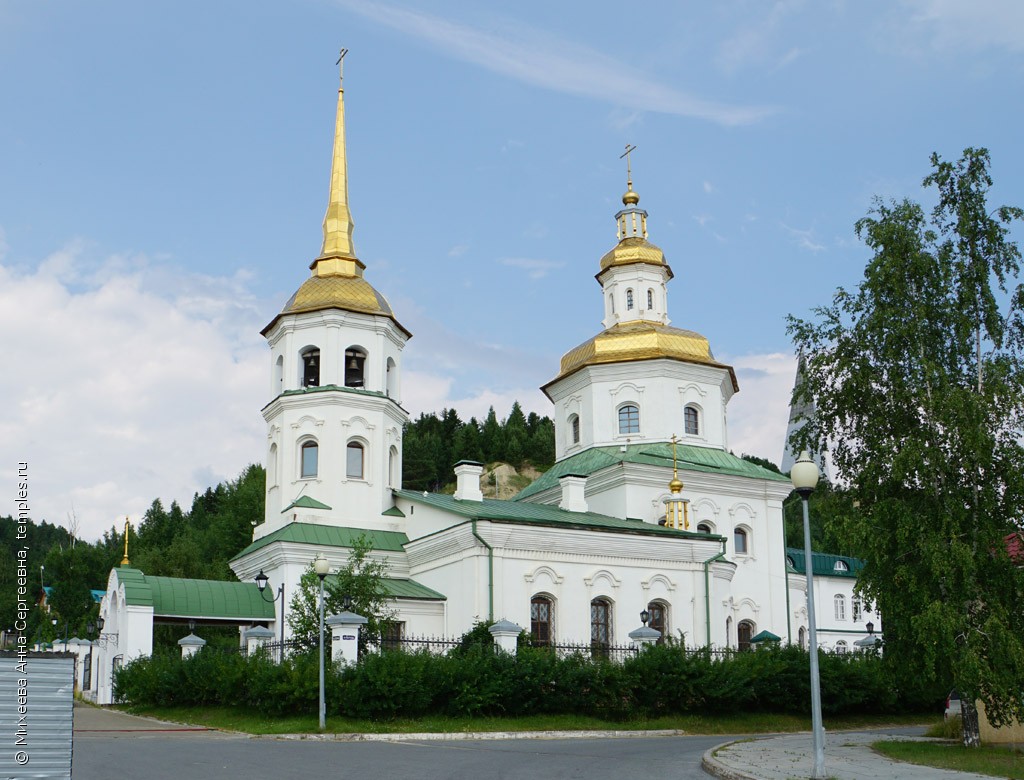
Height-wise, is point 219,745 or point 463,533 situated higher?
point 463,533

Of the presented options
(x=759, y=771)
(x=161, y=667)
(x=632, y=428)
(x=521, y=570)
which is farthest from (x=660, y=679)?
(x=632, y=428)

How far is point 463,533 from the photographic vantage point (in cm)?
2908

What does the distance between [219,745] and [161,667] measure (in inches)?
327

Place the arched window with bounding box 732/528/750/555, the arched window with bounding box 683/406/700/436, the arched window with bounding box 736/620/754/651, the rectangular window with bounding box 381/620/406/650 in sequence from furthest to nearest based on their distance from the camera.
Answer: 1. the arched window with bounding box 683/406/700/436
2. the arched window with bounding box 732/528/750/555
3. the arched window with bounding box 736/620/754/651
4. the rectangular window with bounding box 381/620/406/650

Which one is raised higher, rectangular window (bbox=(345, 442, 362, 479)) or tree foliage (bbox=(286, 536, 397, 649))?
rectangular window (bbox=(345, 442, 362, 479))

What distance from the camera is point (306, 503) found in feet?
103

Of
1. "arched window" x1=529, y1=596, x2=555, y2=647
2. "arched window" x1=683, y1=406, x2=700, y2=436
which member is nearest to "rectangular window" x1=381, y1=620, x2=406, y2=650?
"arched window" x1=529, y1=596, x2=555, y2=647

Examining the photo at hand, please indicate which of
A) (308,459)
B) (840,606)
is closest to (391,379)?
(308,459)

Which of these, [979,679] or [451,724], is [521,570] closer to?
[451,724]

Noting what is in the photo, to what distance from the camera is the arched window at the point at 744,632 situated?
35.2m

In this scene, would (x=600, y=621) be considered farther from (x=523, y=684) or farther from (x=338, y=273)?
(x=338, y=273)

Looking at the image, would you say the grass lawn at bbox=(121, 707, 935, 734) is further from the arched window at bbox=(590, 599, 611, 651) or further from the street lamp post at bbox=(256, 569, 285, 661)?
the arched window at bbox=(590, 599, 611, 651)

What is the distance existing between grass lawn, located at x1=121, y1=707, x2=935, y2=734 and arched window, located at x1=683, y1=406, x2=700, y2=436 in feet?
43.9

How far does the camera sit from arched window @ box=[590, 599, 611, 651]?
2991 cm
